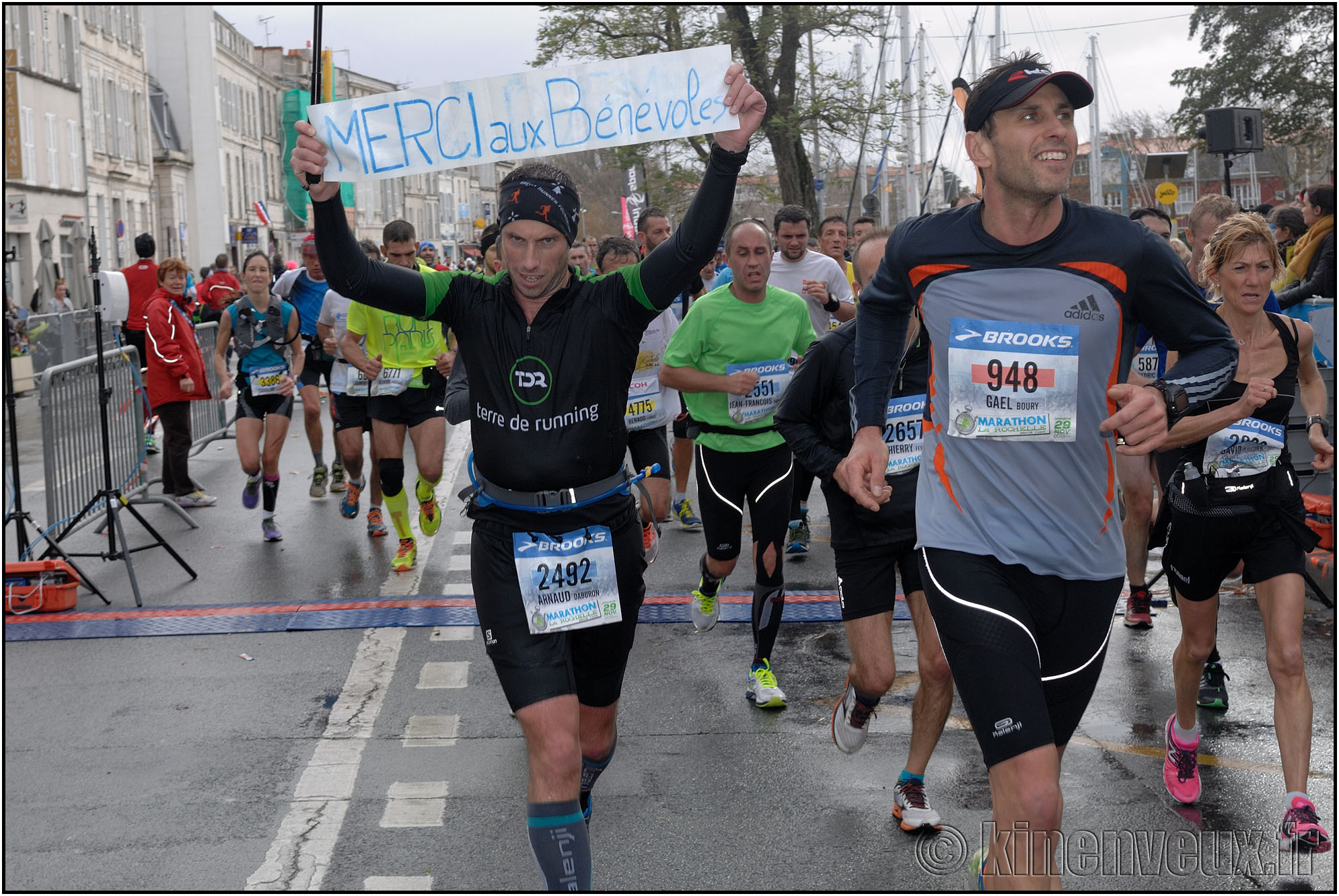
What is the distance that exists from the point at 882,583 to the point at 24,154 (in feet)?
132

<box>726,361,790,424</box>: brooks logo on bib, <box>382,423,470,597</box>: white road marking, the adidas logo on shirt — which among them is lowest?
<box>382,423,470,597</box>: white road marking

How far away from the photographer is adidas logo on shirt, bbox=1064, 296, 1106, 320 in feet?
11.2

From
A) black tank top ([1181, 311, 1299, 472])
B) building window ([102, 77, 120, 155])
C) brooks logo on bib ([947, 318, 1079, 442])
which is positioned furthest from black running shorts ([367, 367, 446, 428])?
building window ([102, 77, 120, 155])

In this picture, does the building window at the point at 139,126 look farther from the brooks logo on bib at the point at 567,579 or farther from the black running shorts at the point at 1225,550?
the brooks logo on bib at the point at 567,579

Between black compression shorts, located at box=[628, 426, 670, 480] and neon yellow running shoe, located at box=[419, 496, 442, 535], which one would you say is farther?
neon yellow running shoe, located at box=[419, 496, 442, 535]

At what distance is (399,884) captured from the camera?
4316 mm

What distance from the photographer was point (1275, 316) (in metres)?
5.29

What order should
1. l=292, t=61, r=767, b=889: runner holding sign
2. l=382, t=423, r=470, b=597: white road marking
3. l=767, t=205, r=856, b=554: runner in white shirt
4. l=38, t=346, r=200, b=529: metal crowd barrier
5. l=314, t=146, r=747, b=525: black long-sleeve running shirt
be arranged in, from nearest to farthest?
l=292, t=61, r=767, b=889: runner holding sign < l=314, t=146, r=747, b=525: black long-sleeve running shirt < l=382, t=423, r=470, b=597: white road marking < l=767, t=205, r=856, b=554: runner in white shirt < l=38, t=346, r=200, b=529: metal crowd barrier

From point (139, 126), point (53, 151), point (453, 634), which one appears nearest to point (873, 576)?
point (453, 634)

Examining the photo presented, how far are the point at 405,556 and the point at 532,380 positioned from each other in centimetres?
546

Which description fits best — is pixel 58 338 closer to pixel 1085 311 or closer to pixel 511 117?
pixel 511 117

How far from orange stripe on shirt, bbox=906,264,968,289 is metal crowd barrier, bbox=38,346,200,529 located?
657cm

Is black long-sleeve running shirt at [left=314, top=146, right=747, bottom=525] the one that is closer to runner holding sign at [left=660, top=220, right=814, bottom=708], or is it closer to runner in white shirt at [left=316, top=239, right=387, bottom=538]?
runner holding sign at [left=660, top=220, right=814, bottom=708]

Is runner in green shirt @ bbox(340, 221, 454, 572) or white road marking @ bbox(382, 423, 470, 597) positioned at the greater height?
runner in green shirt @ bbox(340, 221, 454, 572)
